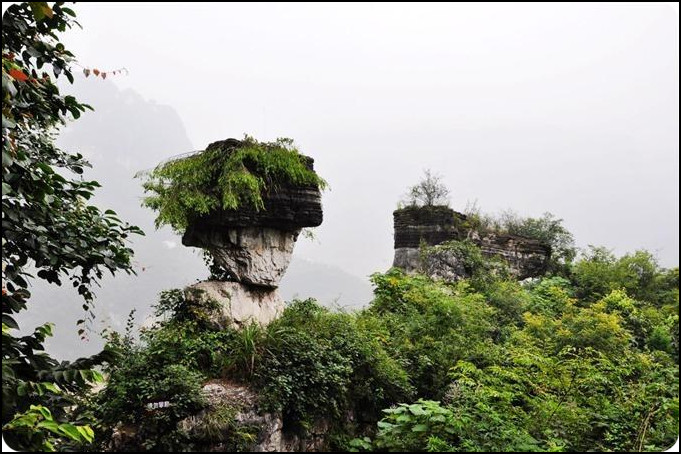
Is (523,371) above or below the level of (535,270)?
below

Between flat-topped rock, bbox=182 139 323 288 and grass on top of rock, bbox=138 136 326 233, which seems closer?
grass on top of rock, bbox=138 136 326 233

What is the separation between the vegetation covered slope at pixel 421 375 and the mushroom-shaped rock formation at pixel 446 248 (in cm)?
381

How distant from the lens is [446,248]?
14117 millimetres

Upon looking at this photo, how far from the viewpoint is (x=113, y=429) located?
5262 millimetres

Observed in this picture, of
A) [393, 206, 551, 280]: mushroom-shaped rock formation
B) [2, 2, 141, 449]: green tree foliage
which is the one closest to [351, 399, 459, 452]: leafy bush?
[2, 2, 141, 449]: green tree foliage

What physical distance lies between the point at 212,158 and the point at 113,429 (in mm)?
5077

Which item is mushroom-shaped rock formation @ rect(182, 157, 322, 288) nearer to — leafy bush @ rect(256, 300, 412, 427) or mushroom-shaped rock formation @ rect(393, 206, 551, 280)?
leafy bush @ rect(256, 300, 412, 427)

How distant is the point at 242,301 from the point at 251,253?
0.94 meters

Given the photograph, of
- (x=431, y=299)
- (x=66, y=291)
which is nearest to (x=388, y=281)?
(x=431, y=299)

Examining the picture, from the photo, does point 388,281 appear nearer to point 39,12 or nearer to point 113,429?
point 113,429

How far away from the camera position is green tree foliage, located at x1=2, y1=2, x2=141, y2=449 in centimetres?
254

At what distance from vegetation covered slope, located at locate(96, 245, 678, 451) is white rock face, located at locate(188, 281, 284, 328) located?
0.36m

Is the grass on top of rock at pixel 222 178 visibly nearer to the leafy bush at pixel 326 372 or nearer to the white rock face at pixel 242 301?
the white rock face at pixel 242 301

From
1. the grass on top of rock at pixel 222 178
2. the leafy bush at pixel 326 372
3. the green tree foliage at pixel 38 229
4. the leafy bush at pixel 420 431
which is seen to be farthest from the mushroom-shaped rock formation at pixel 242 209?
the green tree foliage at pixel 38 229
